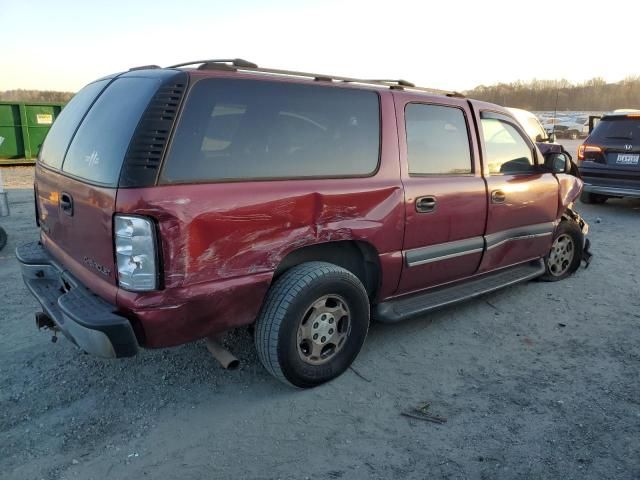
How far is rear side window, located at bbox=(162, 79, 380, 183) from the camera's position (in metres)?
2.55

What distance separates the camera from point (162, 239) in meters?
2.39

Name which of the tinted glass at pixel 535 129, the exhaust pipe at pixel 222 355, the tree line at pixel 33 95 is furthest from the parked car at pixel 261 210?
the tree line at pixel 33 95

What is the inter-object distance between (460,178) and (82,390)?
2959 mm

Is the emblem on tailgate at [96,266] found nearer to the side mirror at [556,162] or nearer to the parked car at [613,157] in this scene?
the side mirror at [556,162]

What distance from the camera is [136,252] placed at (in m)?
2.40

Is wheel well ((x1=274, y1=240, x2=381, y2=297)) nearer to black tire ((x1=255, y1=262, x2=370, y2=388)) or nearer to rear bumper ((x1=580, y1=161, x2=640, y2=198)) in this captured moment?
black tire ((x1=255, y1=262, x2=370, y2=388))

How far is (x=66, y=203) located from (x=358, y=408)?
81.6 inches

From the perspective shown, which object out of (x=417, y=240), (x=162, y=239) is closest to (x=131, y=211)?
(x=162, y=239)

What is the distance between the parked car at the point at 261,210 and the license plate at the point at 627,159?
5.60 m

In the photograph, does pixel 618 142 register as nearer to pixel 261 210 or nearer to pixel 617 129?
pixel 617 129

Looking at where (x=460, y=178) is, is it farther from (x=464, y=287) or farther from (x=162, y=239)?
(x=162, y=239)

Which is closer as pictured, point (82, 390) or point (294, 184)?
point (294, 184)

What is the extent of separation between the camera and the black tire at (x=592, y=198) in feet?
32.0

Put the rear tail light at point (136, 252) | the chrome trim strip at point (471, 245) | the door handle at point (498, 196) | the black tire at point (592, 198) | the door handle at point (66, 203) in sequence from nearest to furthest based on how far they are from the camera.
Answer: the rear tail light at point (136, 252), the door handle at point (66, 203), the chrome trim strip at point (471, 245), the door handle at point (498, 196), the black tire at point (592, 198)
